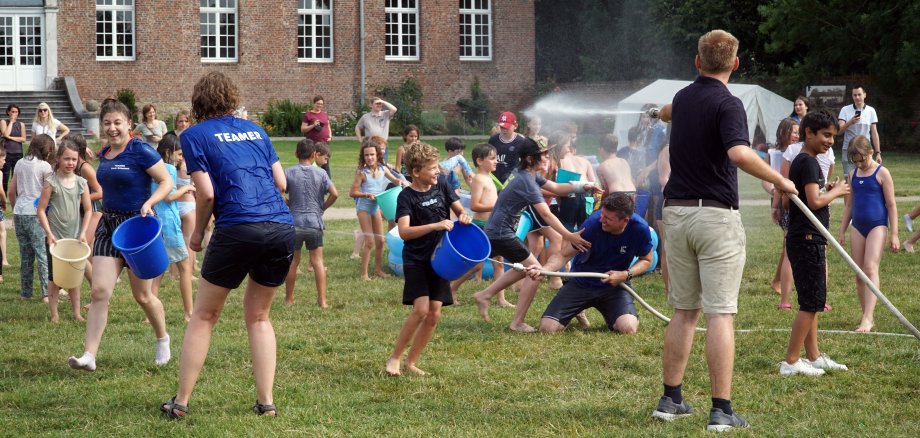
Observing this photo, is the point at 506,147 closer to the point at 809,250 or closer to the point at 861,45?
the point at 809,250

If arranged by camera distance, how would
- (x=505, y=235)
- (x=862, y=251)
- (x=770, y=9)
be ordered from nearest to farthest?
(x=862, y=251)
(x=505, y=235)
(x=770, y=9)

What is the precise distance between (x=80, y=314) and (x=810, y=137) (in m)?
6.20

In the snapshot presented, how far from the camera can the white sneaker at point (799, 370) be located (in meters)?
7.00

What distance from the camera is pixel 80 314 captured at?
9547 millimetres

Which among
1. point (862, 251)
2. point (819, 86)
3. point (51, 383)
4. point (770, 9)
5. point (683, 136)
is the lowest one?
point (51, 383)

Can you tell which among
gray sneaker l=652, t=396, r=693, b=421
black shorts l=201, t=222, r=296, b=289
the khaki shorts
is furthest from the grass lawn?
black shorts l=201, t=222, r=296, b=289

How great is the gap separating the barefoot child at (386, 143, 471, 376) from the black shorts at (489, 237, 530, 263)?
2059 millimetres

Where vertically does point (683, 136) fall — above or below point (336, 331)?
above

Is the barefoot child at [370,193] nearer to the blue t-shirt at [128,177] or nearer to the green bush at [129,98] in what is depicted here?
the blue t-shirt at [128,177]

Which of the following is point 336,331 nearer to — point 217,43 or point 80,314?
point 80,314

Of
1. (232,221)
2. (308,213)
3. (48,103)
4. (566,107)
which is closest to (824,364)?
(232,221)

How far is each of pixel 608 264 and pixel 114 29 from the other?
1208 inches

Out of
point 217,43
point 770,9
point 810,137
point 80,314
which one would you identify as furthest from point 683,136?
point 217,43

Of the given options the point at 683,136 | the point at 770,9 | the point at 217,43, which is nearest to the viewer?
the point at 683,136
